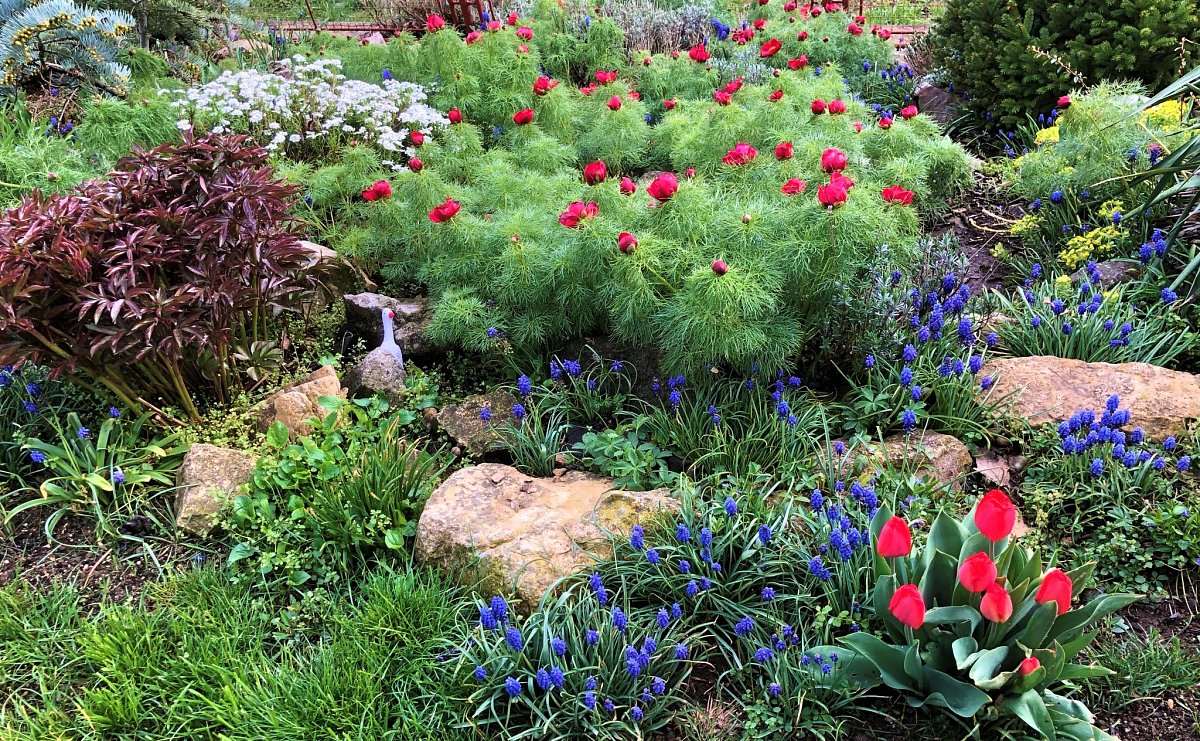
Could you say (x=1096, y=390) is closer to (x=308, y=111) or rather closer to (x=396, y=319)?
(x=396, y=319)

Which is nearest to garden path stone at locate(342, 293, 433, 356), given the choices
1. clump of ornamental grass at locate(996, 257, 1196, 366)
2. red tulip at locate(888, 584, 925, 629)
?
red tulip at locate(888, 584, 925, 629)

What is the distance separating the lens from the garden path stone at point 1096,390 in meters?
3.11

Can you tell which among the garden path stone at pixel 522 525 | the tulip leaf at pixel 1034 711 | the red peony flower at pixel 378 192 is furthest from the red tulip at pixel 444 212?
the tulip leaf at pixel 1034 711

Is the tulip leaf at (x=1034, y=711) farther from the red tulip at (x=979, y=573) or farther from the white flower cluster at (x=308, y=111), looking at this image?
the white flower cluster at (x=308, y=111)

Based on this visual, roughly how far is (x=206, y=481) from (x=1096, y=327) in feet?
12.5

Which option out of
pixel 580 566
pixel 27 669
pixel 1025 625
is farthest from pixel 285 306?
pixel 1025 625

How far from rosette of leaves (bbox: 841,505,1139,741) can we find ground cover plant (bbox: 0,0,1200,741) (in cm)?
1

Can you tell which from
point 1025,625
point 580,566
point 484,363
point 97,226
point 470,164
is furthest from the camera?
point 470,164

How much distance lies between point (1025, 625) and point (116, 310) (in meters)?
3.25

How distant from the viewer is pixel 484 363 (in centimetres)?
392

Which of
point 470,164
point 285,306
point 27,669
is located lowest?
point 27,669

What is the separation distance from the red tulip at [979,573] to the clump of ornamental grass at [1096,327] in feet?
6.78

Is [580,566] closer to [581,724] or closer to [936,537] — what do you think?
[581,724]

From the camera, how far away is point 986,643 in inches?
84.3
